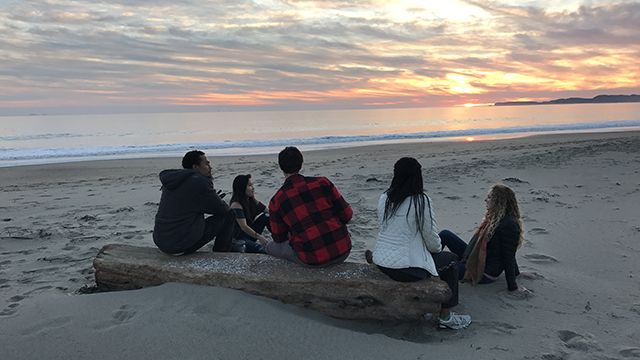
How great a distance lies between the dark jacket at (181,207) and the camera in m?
4.75

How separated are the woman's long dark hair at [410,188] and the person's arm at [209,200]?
6.04 ft

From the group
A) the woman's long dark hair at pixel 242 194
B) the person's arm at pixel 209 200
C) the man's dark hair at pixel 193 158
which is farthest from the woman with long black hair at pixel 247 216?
the man's dark hair at pixel 193 158

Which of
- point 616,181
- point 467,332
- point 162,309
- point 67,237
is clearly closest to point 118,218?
point 67,237

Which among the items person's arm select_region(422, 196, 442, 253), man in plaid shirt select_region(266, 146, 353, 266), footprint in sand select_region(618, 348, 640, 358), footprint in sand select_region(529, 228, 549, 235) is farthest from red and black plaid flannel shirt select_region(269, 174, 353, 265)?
footprint in sand select_region(529, 228, 549, 235)

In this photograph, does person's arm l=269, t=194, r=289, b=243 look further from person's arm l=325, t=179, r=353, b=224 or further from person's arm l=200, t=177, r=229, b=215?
person's arm l=200, t=177, r=229, b=215

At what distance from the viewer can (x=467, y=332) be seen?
4039 mm

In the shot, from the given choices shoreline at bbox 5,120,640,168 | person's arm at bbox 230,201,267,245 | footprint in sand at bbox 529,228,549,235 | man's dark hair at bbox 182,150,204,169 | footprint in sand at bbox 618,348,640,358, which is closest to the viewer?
footprint in sand at bbox 618,348,640,358

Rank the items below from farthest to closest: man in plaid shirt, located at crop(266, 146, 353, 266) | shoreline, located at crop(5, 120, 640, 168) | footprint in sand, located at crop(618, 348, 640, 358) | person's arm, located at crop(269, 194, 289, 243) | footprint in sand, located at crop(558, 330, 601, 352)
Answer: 1. shoreline, located at crop(5, 120, 640, 168)
2. person's arm, located at crop(269, 194, 289, 243)
3. man in plaid shirt, located at crop(266, 146, 353, 266)
4. footprint in sand, located at crop(558, 330, 601, 352)
5. footprint in sand, located at crop(618, 348, 640, 358)

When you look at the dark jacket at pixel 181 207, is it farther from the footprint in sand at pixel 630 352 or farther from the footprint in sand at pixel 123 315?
the footprint in sand at pixel 630 352

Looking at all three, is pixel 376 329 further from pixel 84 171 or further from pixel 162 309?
pixel 84 171

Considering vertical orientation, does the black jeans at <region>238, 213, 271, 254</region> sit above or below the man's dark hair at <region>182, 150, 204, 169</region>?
below

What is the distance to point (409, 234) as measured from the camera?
411cm

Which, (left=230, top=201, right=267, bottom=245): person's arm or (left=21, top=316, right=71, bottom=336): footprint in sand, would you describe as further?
(left=230, top=201, right=267, bottom=245): person's arm

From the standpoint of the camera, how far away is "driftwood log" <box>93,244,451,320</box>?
4066 millimetres
